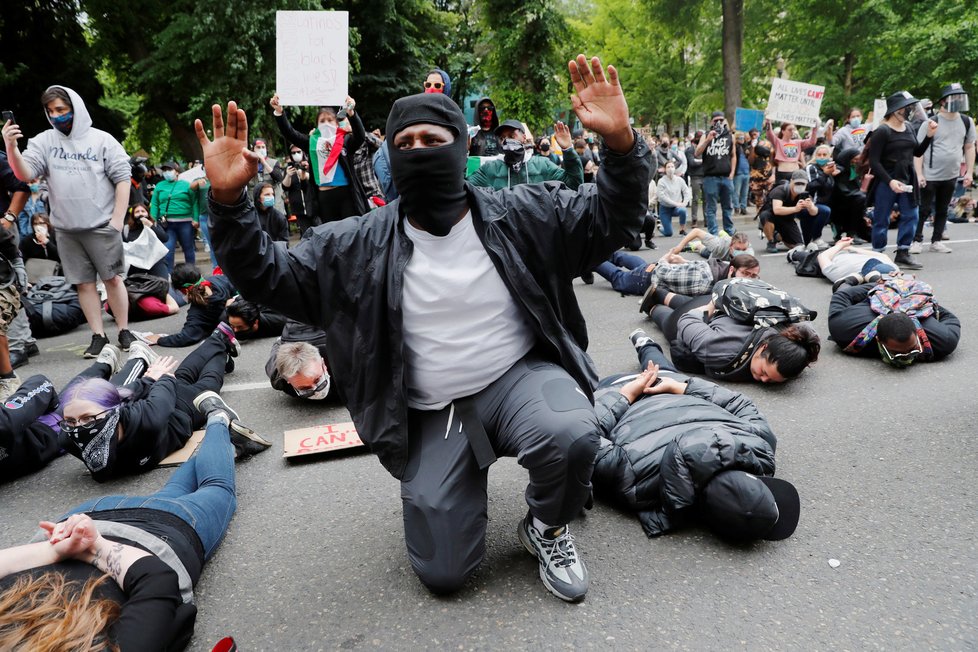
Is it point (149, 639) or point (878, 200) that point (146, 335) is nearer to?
point (149, 639)

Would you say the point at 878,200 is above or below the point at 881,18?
below

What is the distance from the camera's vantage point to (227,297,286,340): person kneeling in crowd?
6000 mm

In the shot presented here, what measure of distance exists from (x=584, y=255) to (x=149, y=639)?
1956mm

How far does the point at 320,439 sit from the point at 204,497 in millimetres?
977

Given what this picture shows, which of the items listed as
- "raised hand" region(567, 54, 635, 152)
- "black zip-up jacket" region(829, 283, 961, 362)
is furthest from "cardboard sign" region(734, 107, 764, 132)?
"raised hand" region(567, 54, 635, 152)

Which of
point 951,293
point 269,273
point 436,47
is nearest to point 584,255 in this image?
point 269,273

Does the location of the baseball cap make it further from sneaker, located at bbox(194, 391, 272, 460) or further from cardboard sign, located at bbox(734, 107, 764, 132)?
cardboard sign, located at bbox(734, 107, 764, 132)

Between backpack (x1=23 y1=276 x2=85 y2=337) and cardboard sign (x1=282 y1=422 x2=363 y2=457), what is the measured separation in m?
4.53

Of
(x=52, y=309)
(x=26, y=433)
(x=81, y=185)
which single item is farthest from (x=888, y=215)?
(x=52, y=309)

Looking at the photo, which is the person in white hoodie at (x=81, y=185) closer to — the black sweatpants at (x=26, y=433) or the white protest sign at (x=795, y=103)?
the black sweatpants at (x=26, y=433)

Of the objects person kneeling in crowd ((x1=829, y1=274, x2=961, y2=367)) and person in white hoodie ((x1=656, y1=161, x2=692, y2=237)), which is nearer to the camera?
person kneeling in crowd ((x1=829, y1=274, x2=961, y2=367))

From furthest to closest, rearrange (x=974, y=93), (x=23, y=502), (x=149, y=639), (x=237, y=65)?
(x=974, y=93), (x=237, y=65), (x=23, y=502), (x=149, y=639)

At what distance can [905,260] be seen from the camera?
25.6 feet

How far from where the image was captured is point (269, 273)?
2328mm
